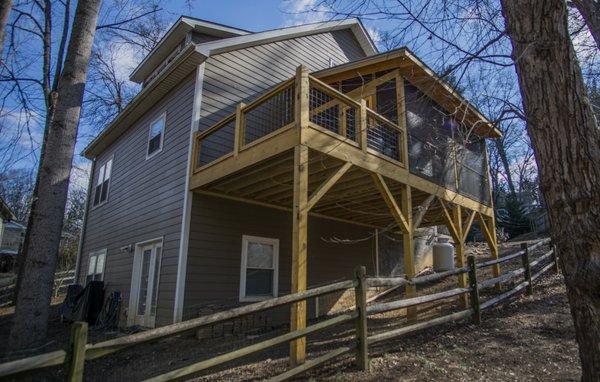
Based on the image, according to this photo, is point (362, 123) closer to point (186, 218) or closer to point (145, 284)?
point (186, 218)

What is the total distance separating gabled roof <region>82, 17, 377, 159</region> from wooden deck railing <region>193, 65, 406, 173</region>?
1753mm

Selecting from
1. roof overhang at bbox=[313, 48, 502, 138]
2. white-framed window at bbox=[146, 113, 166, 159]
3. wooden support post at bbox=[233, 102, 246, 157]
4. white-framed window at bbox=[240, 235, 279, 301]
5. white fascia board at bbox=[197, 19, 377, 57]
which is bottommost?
white-framed window at bbox=[240, 235, 279, 301]

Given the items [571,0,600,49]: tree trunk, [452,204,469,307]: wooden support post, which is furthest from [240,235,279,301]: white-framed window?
[571,0,600,49]: tree trunk

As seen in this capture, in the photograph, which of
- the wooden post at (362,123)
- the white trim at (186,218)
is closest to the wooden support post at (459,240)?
the wooden post at (362,123)

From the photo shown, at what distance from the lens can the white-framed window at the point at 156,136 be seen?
10872mm

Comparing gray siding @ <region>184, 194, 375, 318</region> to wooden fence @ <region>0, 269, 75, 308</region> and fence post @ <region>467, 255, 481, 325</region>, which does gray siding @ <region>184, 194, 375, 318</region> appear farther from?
wooden fence @ <region>0, 269, 75, 308</region>

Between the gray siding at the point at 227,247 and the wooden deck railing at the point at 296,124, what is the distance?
1.16m

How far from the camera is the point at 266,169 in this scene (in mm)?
7840

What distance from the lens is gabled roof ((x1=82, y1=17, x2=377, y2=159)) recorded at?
31.7 feet

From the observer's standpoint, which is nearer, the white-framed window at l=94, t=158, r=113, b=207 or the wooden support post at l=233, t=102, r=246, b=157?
the wooden support post at l=233, t=102, r=246, b=157

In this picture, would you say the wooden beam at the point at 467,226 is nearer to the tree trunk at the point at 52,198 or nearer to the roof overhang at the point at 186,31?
the roof overhang at the point at 186,31

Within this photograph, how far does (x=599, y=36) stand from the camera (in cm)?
690

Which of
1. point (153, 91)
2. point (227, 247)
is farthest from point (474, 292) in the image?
point (153, 91)

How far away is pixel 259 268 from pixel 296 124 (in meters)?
4.60
